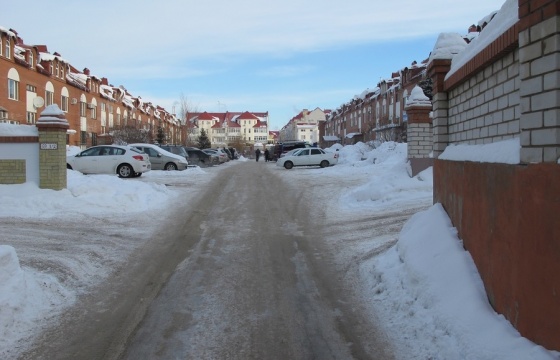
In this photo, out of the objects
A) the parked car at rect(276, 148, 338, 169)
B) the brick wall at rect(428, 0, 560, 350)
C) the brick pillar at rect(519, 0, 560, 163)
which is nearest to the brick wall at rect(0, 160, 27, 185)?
the brick wall at rect(428, 0, 560, 350)

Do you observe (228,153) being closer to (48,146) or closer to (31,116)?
(31,116)

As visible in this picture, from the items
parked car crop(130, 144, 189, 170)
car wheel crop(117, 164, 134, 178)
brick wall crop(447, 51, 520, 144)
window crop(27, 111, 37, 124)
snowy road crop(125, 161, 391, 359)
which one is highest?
window crop(27, 111, 37, 124)

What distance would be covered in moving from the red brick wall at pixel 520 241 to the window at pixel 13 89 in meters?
36.8

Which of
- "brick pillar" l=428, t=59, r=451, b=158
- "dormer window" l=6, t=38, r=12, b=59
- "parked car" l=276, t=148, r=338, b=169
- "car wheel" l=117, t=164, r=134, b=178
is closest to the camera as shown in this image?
"brick pillar" l=428, t=59, r=451, b=158

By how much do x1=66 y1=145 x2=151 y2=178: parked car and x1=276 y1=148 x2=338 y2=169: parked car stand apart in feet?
45.1

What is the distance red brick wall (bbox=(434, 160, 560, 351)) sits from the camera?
3334 millimetres

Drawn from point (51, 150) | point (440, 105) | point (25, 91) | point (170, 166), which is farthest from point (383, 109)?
point (440, 105)

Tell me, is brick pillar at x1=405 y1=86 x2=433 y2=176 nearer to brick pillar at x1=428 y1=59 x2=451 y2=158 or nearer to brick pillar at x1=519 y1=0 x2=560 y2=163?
brick pillar at x1=428 y1=59 x2=451 y2=158

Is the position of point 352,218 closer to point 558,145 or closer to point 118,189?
point 118,189

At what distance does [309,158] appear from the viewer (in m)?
33.2

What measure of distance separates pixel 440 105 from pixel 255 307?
458cm

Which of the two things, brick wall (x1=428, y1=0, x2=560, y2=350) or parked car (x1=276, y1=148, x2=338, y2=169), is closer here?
brick wall (x1=428, y1=0, x2=560, y2=350)

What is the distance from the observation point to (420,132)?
18.0 m

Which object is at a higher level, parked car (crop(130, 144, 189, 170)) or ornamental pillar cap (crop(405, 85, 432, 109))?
ornamental pillar cap (crop(405, 85, 432, 109))
